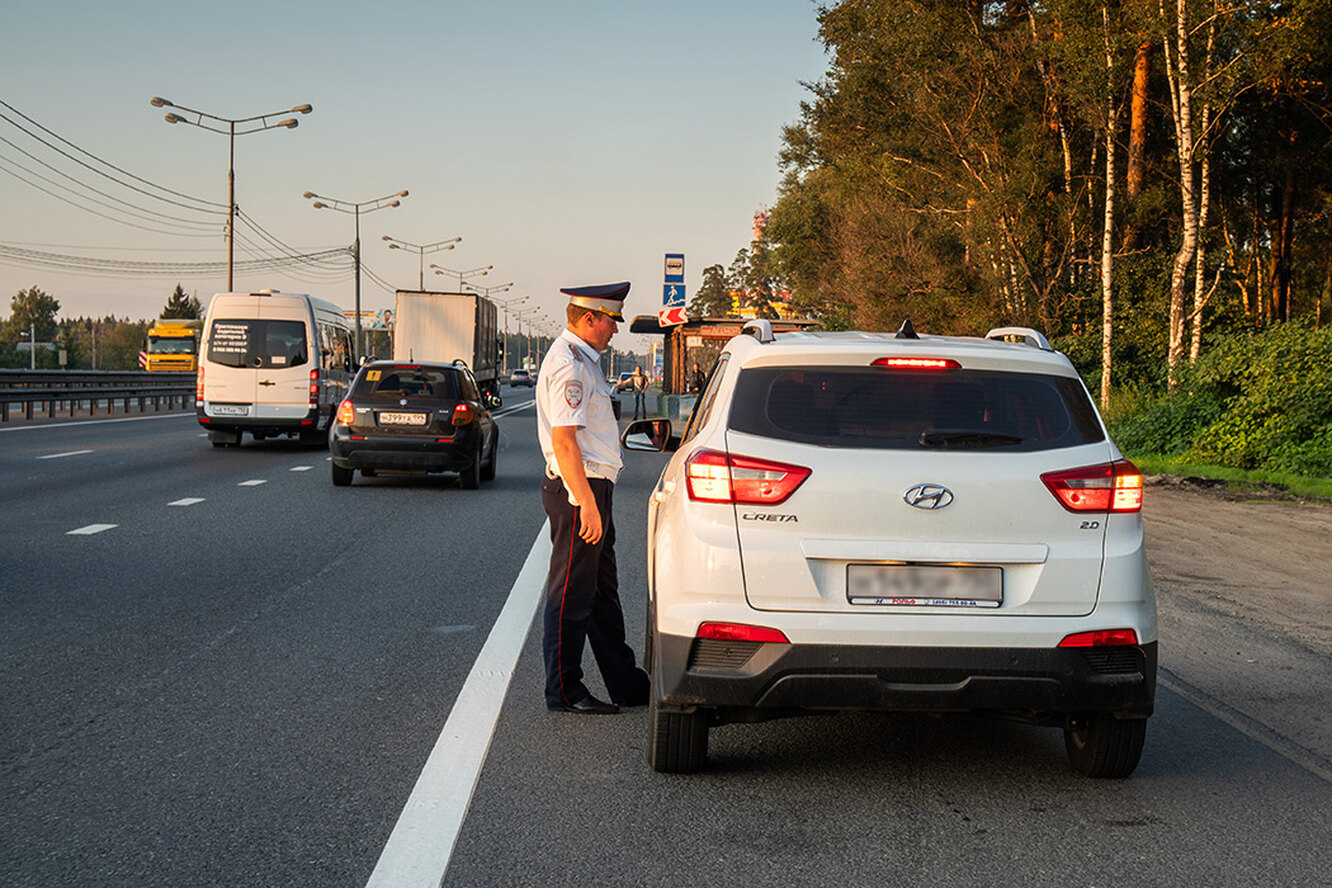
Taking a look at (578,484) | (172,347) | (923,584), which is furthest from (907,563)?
(172,347)

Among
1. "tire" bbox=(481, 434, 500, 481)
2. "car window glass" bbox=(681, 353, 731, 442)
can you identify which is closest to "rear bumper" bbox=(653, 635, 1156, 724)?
"car window glass" bbox=(681, 353, 731, 442)

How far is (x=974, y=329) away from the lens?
35.2m

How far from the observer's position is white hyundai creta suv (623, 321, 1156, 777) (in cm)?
454

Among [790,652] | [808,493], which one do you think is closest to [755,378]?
[808,493]

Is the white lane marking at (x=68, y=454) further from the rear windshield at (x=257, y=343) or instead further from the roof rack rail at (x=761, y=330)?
the roof rack rail at (x=761, y=330)

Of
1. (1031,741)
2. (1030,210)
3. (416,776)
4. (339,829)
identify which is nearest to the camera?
(339,829)

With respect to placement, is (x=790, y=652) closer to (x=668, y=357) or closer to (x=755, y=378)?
(x=755, y=378)

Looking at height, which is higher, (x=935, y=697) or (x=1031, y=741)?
(x=935, y=697)

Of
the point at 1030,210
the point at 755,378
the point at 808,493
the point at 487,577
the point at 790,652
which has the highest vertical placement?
the point at 1030,210

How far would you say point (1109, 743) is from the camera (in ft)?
16.3

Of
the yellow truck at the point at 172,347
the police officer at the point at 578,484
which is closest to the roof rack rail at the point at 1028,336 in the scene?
the police officer at the point at 578,484

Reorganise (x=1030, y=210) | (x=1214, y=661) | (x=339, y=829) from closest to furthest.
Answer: (x=339, y=829)
(x=1214, y=661)
(x=1030, y=210)

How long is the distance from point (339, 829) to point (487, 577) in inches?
218

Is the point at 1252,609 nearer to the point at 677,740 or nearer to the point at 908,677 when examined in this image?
the point at 908,677
